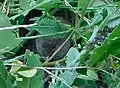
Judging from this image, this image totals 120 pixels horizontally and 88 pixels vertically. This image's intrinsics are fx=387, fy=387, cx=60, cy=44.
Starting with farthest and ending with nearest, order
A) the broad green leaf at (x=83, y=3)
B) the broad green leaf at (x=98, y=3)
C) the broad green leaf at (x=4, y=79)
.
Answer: the broad green leaf at (x=98, y=3), the broad green leaf at (x=83, y=3), the broad green leaf at (x=4, y=79)

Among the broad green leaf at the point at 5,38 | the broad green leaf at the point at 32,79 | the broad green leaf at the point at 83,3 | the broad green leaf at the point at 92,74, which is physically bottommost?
the broad green leaf at the point at 92,74

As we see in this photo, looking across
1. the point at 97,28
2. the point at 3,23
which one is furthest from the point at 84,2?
the point at 3,23

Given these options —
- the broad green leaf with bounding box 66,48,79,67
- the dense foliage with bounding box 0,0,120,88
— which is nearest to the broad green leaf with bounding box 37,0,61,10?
the dense foliage with bounding box 0,0,120,88

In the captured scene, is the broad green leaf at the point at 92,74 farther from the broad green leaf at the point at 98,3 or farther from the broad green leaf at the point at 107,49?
the broad green leaf at the point at 98,3

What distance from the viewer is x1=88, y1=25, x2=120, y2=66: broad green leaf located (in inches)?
24.7

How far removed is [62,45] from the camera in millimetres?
730

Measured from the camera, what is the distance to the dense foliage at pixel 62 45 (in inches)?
24.6

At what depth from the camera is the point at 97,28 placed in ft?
2.29

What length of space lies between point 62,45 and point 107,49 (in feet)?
0.36

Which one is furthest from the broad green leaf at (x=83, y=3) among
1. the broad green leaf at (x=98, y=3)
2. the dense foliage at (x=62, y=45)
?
the broad green leaf at (x=98, y=3)

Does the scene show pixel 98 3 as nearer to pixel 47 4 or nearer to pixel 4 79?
pixel 47 4

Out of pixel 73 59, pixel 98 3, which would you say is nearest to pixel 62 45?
pixel 73 59

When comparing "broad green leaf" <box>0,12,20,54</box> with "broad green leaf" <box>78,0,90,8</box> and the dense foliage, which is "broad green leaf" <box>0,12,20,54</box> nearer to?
the dense foliage

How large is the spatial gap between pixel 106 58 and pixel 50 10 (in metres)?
0.21
